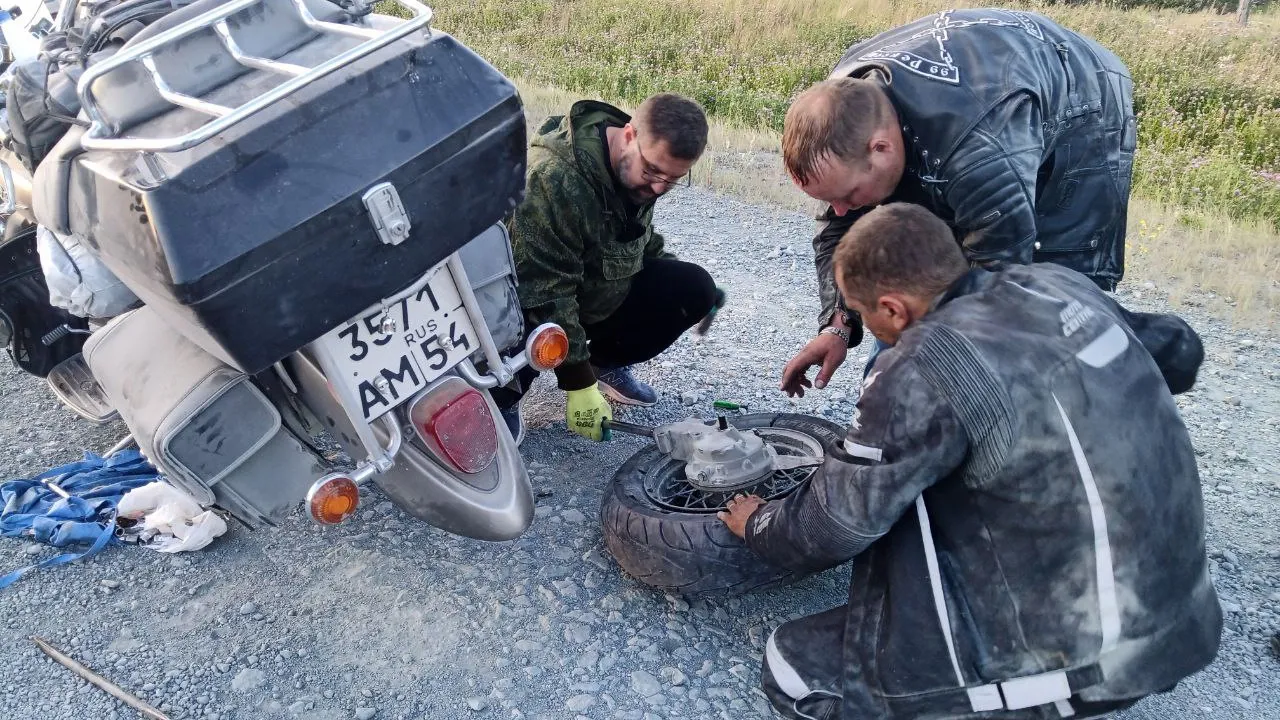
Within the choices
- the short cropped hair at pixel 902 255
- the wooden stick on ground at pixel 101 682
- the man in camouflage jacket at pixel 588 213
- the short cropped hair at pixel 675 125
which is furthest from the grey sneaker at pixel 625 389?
the wooden stick on ground at pixel 101 682

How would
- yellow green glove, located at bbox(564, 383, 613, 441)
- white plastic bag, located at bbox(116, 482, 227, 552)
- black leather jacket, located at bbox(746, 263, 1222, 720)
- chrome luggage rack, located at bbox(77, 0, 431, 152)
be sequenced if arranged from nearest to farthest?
chrome luggage rack, located at bbox(77, 0, 431, 152) → black leather jacket, located at bbox(746, 263, 1222, 720) → white plastic bag, located at bbox(116, 482, 227, 552) → yellow green glove, located at bbox(564, 383, 613, 441)

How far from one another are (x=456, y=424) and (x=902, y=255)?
1145mm

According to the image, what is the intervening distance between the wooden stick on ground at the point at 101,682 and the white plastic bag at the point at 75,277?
89cm

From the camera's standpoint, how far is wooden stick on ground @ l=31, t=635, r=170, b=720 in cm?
229

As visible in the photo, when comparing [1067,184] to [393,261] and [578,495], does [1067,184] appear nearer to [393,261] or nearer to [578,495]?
[578,495]

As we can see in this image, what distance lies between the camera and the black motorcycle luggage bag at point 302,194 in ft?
6.08

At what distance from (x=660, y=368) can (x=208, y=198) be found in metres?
2.49

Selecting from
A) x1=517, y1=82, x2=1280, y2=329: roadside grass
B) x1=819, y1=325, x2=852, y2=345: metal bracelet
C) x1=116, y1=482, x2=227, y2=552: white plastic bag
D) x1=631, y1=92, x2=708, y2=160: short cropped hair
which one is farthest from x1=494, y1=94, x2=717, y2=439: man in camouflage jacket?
x1=517, y1=82, x2=1280, y2=329: roadside grass

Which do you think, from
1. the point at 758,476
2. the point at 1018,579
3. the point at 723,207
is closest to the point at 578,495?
the point at 758,476

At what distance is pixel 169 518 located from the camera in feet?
9.47

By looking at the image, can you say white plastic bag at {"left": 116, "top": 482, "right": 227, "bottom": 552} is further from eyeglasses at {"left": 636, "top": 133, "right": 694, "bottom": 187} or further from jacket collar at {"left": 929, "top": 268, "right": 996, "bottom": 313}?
jacket collar at {"left": 929, "top": 268, "right": 996, "bottom": 313}

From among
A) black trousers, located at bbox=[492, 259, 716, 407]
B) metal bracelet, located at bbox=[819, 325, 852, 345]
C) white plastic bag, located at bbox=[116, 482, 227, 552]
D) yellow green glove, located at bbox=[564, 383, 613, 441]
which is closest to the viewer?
white plastic bag, located at bbox=[116, 482, 227, 552]

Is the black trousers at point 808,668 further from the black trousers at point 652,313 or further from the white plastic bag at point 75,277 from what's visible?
the white plastic bag at point 75,277

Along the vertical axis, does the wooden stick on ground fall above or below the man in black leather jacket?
below
